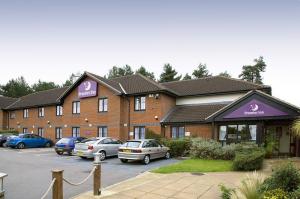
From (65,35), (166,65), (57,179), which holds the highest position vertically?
(166,65)

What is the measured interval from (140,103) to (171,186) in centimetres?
1653

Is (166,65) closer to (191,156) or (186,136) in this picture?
(186,136)

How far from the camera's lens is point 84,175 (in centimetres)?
1396

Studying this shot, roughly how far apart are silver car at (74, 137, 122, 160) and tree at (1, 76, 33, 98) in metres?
63.7

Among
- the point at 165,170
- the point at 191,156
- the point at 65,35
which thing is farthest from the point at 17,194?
the point at 191,156

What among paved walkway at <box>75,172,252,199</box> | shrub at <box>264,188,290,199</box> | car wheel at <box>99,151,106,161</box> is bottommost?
car wheel at <box>99,151,106,161</box>

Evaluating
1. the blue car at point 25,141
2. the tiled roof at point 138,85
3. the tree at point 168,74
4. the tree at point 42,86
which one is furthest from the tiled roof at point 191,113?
the tree at point 42,86

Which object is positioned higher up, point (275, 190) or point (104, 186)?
point (275, 190)

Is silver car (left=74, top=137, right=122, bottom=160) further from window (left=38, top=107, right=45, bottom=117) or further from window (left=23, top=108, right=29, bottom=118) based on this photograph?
window (left=23, top=108, right=29, bottom=118)

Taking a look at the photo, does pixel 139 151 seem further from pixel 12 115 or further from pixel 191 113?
pixel 12 115

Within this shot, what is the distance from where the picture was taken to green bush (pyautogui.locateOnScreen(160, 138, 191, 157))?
70.0 feet

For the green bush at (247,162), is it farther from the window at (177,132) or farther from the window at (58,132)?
the window at (58,132)

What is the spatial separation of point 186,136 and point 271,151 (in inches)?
264

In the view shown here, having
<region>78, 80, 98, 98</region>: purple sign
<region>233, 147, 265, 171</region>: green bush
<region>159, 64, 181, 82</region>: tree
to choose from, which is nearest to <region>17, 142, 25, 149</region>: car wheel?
<region>78, 80, 98, 98</region>: purple sign
